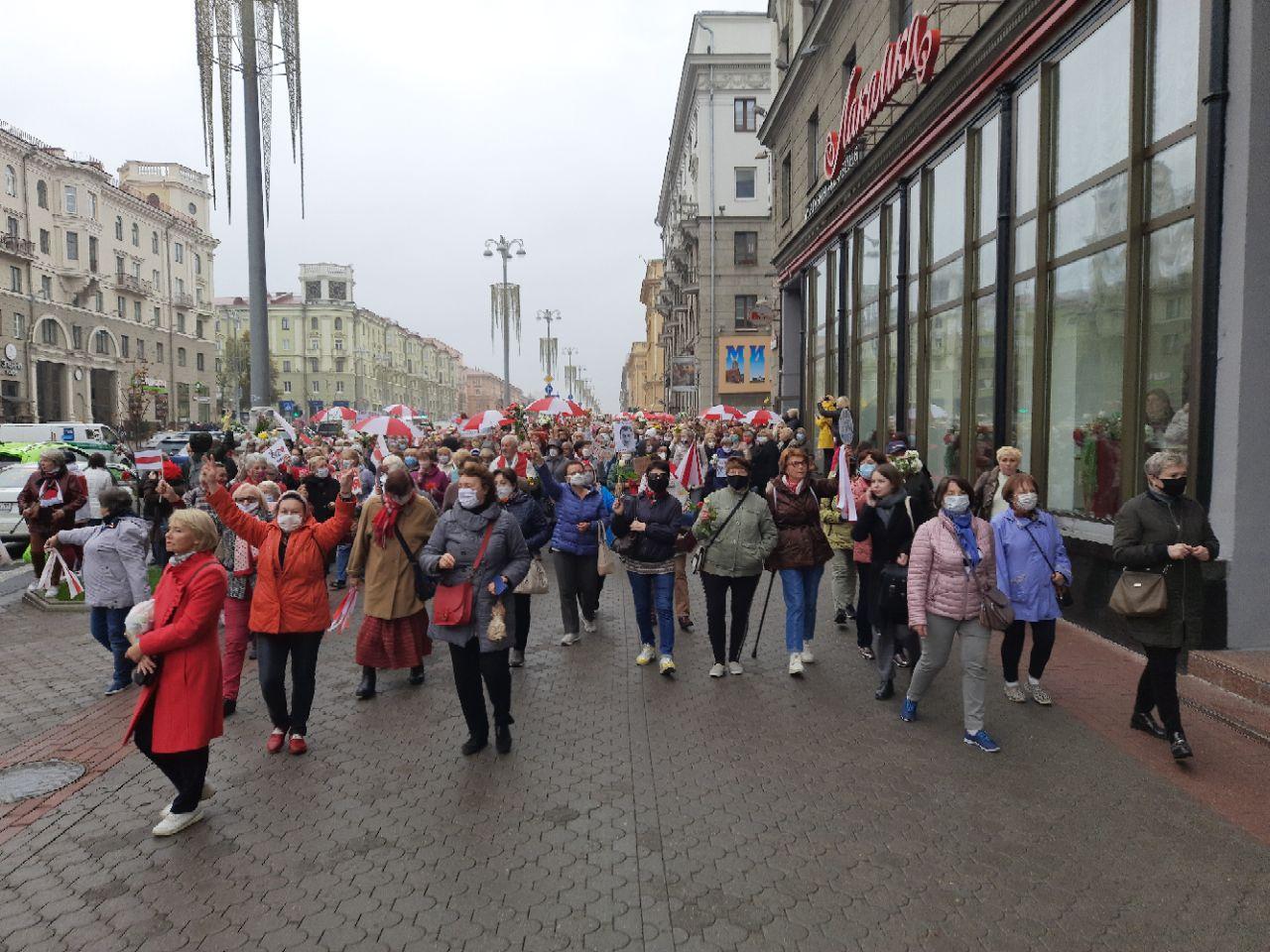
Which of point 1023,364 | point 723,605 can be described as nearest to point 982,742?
point 723,605

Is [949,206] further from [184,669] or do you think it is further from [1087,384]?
[184,669]

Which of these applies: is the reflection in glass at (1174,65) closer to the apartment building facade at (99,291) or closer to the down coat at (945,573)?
the down coat at (945,573)

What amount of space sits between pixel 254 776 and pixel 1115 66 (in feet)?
32.9

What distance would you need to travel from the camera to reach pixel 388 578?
22.8 feet

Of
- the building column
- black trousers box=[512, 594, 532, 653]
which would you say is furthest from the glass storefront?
black trousers box=[512, 594, 532, 653]

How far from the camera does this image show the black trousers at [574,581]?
8.34 metres

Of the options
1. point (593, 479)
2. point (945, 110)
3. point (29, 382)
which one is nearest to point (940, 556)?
point (593, 479)

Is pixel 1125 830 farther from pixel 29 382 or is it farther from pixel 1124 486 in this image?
pixel 29 382

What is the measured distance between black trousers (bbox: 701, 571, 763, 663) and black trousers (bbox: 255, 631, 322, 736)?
3.11 metres

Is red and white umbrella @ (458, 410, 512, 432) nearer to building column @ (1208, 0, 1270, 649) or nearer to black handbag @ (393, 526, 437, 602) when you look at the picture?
black handbag @ (393, 526, 437, 602)

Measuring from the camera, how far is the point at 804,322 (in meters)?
24.0

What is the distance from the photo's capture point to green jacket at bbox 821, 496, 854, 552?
8.59m

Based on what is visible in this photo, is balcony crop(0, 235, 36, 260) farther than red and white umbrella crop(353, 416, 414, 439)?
Yes

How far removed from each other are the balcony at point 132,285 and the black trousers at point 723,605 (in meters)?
67.5
